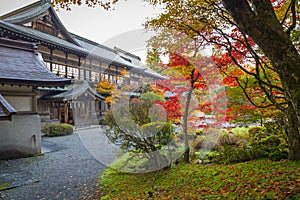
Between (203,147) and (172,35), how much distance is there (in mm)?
4929

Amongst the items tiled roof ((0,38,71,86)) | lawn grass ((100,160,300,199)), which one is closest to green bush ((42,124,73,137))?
tiled roof ((0,38,71,86))

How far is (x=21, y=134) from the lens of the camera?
752 centimetres

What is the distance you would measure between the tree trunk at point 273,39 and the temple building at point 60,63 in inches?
492

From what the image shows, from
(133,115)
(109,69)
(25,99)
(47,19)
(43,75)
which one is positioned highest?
(47,19)

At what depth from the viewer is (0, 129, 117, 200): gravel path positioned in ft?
14.2

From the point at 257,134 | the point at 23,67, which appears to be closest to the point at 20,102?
the point at 23,67

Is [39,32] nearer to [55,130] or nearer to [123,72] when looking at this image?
[55,130]

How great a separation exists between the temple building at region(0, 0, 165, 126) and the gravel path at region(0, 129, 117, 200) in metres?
6.53

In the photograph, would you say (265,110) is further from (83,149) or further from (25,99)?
(25,99)

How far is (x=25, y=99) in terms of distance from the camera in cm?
777

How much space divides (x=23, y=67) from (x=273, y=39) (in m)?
8.52

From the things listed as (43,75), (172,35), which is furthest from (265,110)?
(43,75)

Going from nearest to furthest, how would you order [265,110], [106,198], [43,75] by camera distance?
[106,198] < [265,110] < [43,75]

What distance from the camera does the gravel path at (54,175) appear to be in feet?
14.2
